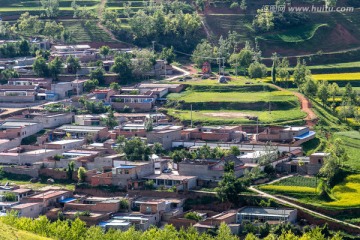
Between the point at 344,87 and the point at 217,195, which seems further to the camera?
the point at 344,87

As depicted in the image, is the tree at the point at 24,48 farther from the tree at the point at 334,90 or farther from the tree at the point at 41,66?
the tree at the point at 334,90

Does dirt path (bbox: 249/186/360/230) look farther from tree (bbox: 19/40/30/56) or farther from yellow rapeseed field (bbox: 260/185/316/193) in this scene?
tree (bbox: 19/40/30/56)

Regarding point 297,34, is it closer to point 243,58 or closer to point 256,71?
point 243,58

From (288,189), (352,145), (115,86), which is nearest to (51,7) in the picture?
(115,86)

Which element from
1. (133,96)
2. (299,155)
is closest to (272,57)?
(133,96)

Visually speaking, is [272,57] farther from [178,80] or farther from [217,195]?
[217,195]

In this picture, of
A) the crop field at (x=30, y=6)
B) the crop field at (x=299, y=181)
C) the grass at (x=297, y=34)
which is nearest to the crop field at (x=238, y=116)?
the crop field at (x=299, y=181)
